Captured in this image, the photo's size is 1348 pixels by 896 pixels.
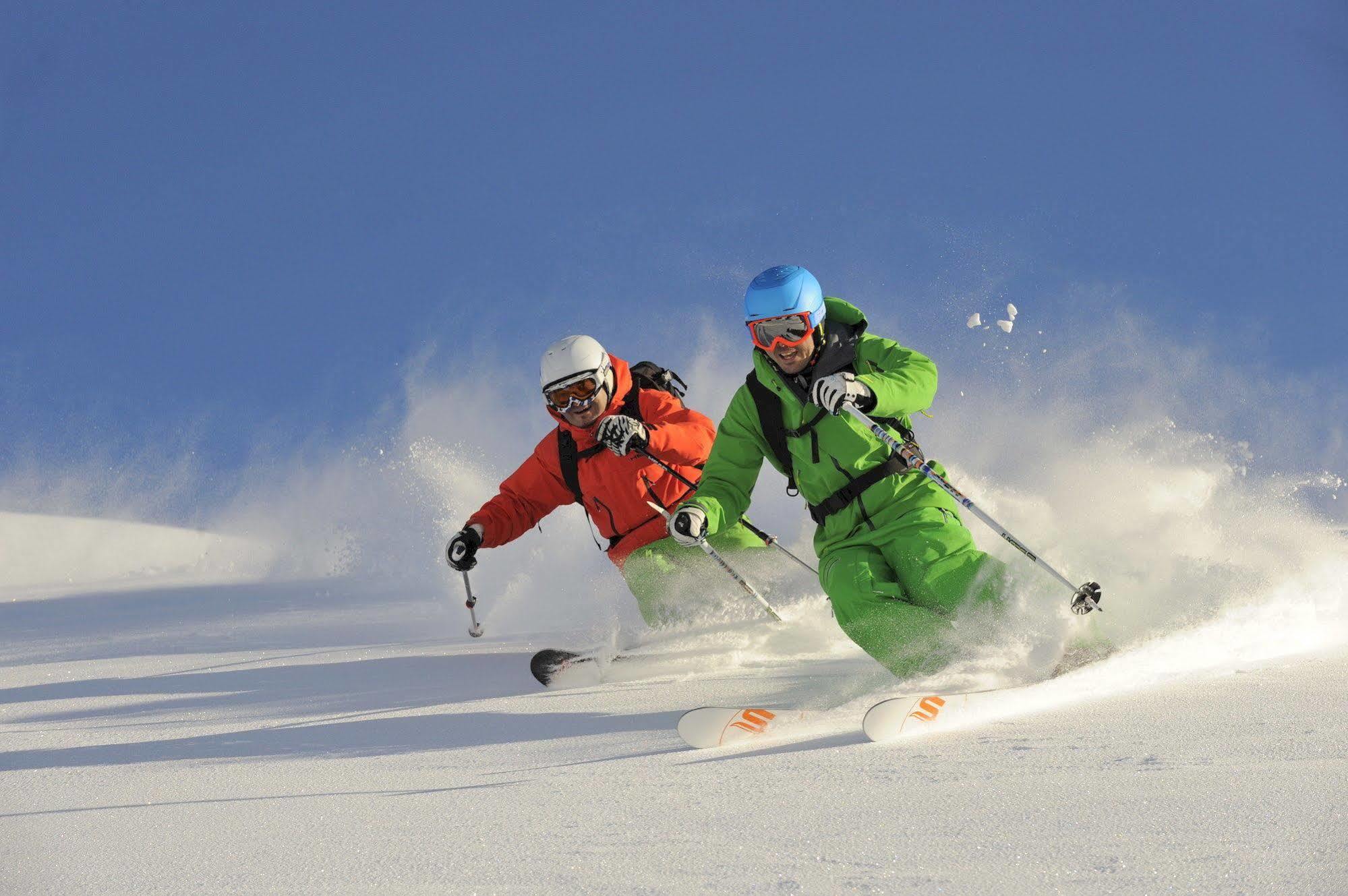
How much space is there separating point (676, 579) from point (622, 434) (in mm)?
944

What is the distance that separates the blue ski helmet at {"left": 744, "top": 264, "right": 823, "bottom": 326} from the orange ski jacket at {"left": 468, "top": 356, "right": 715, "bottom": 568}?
4.44 ft

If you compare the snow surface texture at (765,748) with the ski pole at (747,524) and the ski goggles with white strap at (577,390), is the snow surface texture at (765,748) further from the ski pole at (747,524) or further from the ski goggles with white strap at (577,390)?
the ski goggles with white strap at (577,390)

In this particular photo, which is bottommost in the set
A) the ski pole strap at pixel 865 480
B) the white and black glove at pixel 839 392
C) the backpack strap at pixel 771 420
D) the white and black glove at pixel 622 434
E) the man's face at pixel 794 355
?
the ski pole strap at pixel 865 480

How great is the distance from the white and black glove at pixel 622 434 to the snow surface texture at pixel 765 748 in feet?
3.30

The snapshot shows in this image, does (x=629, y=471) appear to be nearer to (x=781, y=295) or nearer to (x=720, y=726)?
(x=781, y=295)

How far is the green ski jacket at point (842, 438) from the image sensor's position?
16.6 ft

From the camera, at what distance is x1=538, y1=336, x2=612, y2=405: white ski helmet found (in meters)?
6.16

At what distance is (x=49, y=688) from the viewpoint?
21.1 ft

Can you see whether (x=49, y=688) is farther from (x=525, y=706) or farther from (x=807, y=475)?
(x=807, y=475)

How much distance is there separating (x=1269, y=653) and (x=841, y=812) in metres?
2.47

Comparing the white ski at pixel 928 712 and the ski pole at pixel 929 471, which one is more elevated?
the ski pole at pixel 929 471

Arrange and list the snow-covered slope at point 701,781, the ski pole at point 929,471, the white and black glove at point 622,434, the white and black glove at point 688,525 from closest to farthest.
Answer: the snow-covered slope at point 701,781
the ski pole at point 929,471
the white and black glove at point 688,525
the white and black glove at point 622,434

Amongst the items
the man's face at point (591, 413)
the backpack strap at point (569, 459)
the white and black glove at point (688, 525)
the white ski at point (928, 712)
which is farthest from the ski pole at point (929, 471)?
the backpack strap at point (569, 459)

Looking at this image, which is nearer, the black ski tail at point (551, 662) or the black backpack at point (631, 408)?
the black ski tail at point (551, 662)
